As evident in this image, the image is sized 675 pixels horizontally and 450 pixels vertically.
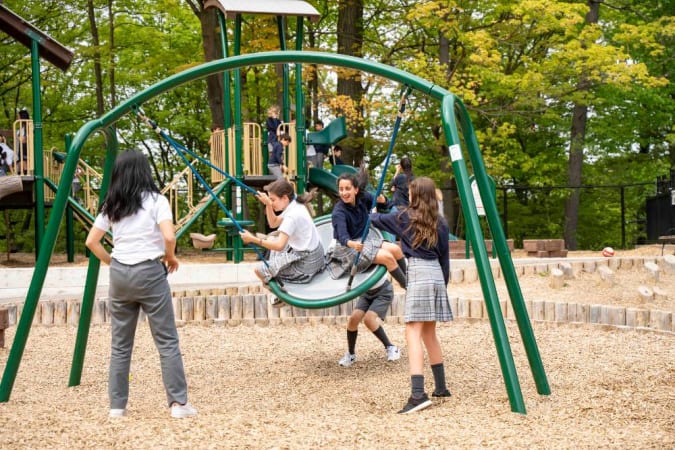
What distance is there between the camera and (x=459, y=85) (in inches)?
693

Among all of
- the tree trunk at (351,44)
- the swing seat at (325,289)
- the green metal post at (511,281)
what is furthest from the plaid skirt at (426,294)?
the tree trunk at (351,44)

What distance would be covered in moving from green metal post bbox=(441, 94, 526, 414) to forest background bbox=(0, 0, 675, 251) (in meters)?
10.7

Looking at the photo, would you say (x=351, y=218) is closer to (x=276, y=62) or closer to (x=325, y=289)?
(x=325, y=289)

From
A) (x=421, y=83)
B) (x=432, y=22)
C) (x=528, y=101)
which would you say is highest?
(x=432, y=22)

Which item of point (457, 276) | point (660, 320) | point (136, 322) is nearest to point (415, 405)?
point (136, 322)

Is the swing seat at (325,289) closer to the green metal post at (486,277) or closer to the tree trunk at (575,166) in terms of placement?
the green metal post at (486,277)

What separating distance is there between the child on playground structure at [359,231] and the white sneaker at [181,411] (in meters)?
1.64

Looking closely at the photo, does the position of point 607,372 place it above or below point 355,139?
below

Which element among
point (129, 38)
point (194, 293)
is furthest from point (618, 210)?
point (194, 293)

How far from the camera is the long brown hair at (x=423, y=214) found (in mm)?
5059

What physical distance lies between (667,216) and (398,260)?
11.4m

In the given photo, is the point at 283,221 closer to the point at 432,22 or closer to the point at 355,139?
the point at 432,22

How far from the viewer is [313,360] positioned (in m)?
6.82

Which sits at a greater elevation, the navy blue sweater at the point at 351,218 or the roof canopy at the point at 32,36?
the roof canopy at the point at 32,36
